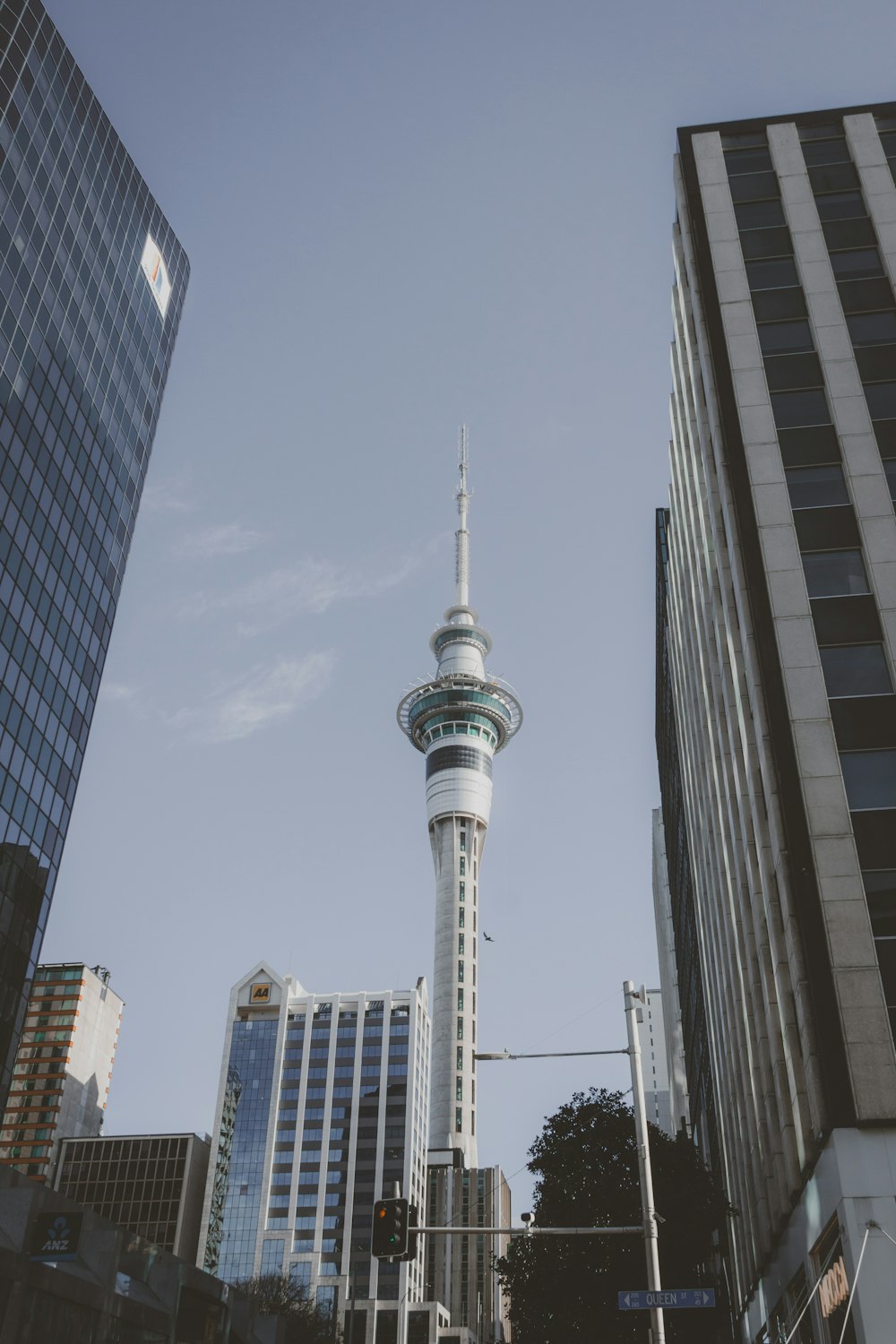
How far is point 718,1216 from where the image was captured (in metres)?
44.8

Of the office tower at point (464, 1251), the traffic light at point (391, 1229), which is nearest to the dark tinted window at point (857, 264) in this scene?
the traffic light at point (391, 1229)

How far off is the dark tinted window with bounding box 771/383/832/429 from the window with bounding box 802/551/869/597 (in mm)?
5582

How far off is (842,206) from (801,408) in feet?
36.1

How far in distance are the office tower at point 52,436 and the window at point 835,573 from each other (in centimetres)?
3948

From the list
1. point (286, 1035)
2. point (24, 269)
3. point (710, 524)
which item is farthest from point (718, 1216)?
point (286, 1035)

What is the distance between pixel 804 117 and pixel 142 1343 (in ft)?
166

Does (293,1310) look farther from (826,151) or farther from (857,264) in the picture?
(826,151)

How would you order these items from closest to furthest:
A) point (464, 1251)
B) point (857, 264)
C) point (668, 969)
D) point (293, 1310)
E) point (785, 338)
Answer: point (785, 338), point (857, 264), point (293, 1310), point (668, 969), point (464, 1251)

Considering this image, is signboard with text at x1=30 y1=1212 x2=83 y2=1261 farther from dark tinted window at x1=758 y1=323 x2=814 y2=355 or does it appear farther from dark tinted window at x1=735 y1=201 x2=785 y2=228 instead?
dark tinted window at x1=735 y1=201 x2=785 y2=228

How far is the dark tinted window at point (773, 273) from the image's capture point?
4175 cm

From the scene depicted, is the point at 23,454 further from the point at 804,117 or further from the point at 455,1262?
the point at 455,1262

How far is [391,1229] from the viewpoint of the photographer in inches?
835

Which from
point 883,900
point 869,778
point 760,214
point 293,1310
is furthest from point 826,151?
point 293,1310

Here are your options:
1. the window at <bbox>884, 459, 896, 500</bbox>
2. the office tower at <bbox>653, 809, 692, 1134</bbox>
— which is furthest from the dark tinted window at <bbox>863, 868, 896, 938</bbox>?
the office tower at <bbox>653, 809, 692, 1134</bbox>
